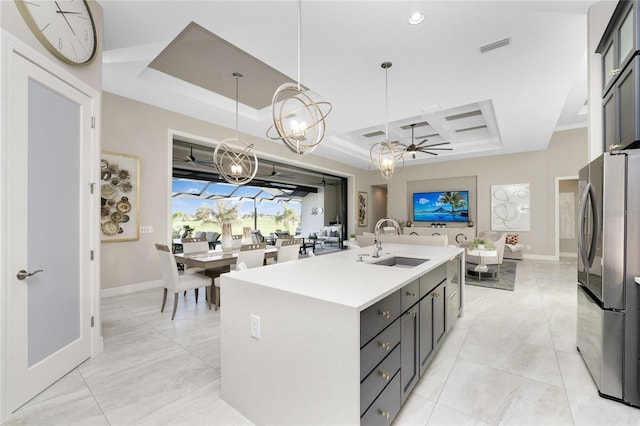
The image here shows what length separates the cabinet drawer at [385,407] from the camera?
4.25 ft

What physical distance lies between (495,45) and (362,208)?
24.1 ft

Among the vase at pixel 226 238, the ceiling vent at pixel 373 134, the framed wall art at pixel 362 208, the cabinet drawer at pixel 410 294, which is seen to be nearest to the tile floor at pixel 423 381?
the cabinet drawer at pixel 410 294

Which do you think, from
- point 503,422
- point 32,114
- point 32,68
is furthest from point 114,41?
point 503,422

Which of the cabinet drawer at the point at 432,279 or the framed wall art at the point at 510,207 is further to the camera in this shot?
the framed wall art at the point at 510,207

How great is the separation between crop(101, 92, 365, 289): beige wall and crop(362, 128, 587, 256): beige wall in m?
7.84

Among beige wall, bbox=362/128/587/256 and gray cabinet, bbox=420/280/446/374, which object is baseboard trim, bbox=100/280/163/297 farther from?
beige wall, bbox=362/128/587/256

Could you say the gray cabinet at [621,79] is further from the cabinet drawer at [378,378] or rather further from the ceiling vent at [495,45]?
the cabinet drawer at [378,378]

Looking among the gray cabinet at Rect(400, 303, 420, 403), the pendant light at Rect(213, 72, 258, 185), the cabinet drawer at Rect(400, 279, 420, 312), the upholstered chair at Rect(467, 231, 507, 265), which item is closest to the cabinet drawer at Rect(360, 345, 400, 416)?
the gray cabinet at Rect(400, 303, 420, 403)

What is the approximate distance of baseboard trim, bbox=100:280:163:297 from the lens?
13.2 ft

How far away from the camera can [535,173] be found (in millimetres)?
7598

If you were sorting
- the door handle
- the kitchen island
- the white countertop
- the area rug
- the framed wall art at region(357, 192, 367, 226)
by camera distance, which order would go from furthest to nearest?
the framed wall art at region(357, 192, 367, 226), the area rug, the door handle, the white countertop, the kitchen island

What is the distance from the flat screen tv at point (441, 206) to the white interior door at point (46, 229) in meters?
8.96

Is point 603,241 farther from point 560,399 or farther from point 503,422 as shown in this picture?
point 503,422

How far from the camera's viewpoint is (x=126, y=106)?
13.9 feet
